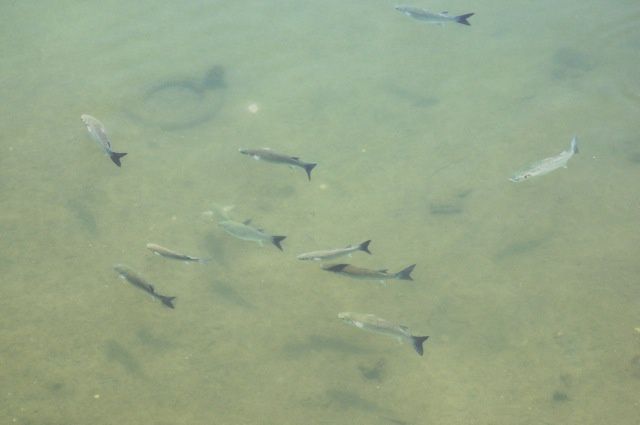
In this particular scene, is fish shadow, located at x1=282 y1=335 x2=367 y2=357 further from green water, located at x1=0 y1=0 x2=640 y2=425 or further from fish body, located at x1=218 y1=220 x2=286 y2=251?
fish body, located at x1=218 y1=220 x2=286 y2=251

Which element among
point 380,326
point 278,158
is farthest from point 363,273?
point 278,158

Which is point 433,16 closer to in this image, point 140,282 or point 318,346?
point 318,346

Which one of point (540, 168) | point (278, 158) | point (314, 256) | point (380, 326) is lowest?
point (380, 326)

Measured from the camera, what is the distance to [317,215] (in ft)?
20.4

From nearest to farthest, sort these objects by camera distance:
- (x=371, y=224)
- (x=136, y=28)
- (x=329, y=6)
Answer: (x=371, y=224) → (x=136, y=28) → (x=329, y=6)

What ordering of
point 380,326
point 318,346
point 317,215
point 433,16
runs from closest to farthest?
point 380,326 < point 318,346 < point 317,215 < point 433,16

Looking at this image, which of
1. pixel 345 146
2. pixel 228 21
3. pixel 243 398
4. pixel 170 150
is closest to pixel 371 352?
pixel 243 398

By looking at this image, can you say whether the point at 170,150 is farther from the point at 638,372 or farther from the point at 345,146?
the point at 638,372

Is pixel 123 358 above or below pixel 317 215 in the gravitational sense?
below

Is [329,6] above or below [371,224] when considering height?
above

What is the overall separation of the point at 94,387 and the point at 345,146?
4.64 meters

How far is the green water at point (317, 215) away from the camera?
4.46 m

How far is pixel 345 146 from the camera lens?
290 inches

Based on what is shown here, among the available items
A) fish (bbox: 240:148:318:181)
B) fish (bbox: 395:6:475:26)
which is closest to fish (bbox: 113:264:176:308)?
fish (bbox: 240:148:318:181)
